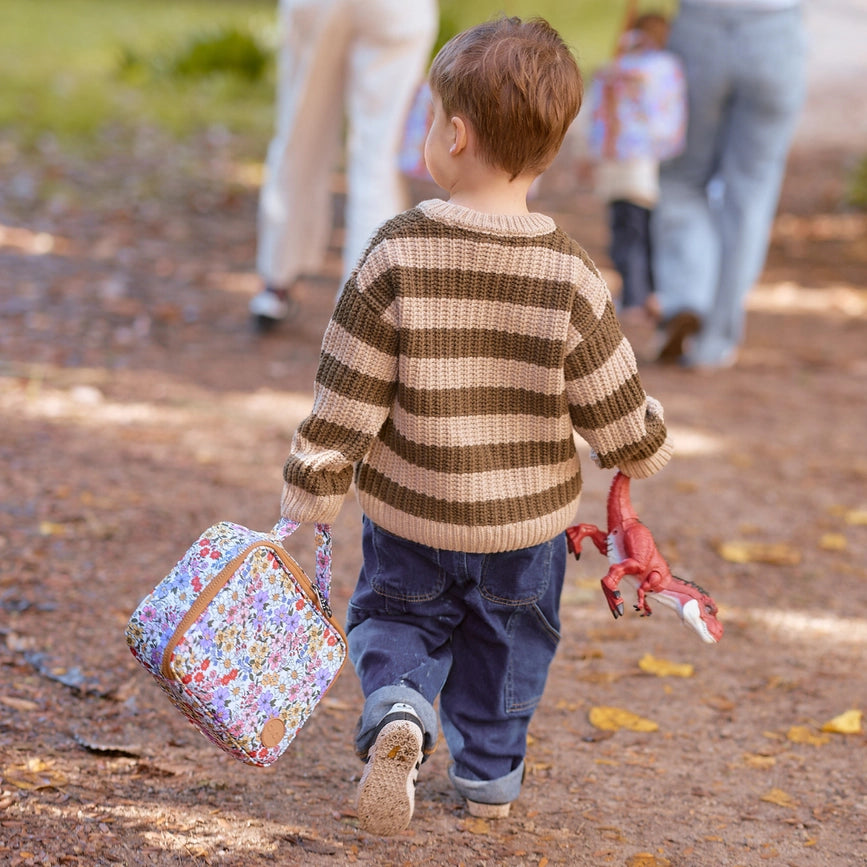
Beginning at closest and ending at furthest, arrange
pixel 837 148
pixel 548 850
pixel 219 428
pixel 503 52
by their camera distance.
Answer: pixel 503 52 < pixel 548 850 < pixel 219 428 < pixel 837 148

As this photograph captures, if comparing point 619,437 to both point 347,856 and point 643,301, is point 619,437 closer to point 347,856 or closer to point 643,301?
point 347,856

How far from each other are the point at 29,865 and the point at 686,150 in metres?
4.48

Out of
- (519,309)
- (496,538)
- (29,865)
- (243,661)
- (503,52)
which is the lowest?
(29,865)

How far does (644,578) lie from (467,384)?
494 millimetres

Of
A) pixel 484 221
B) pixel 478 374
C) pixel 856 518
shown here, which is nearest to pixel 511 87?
pixel 484 221

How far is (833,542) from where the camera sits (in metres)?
4.10

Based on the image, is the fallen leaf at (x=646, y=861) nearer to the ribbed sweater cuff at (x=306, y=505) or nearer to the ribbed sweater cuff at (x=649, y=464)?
the ribbed sweater cuff at (x=649, y=464)

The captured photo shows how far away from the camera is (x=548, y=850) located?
2385 mm

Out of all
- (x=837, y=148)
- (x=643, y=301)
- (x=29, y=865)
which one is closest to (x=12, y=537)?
(x=29, y=865)

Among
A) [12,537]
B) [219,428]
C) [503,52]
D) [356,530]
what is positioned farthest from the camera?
[219,428]

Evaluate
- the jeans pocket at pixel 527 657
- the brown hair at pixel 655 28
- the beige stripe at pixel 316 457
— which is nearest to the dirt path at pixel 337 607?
the jeans pocket at pixel 527 657

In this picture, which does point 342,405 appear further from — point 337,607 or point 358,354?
point 337,607

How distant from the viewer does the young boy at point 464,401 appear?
209cm

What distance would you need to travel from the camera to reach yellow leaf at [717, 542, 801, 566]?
13.0ft
